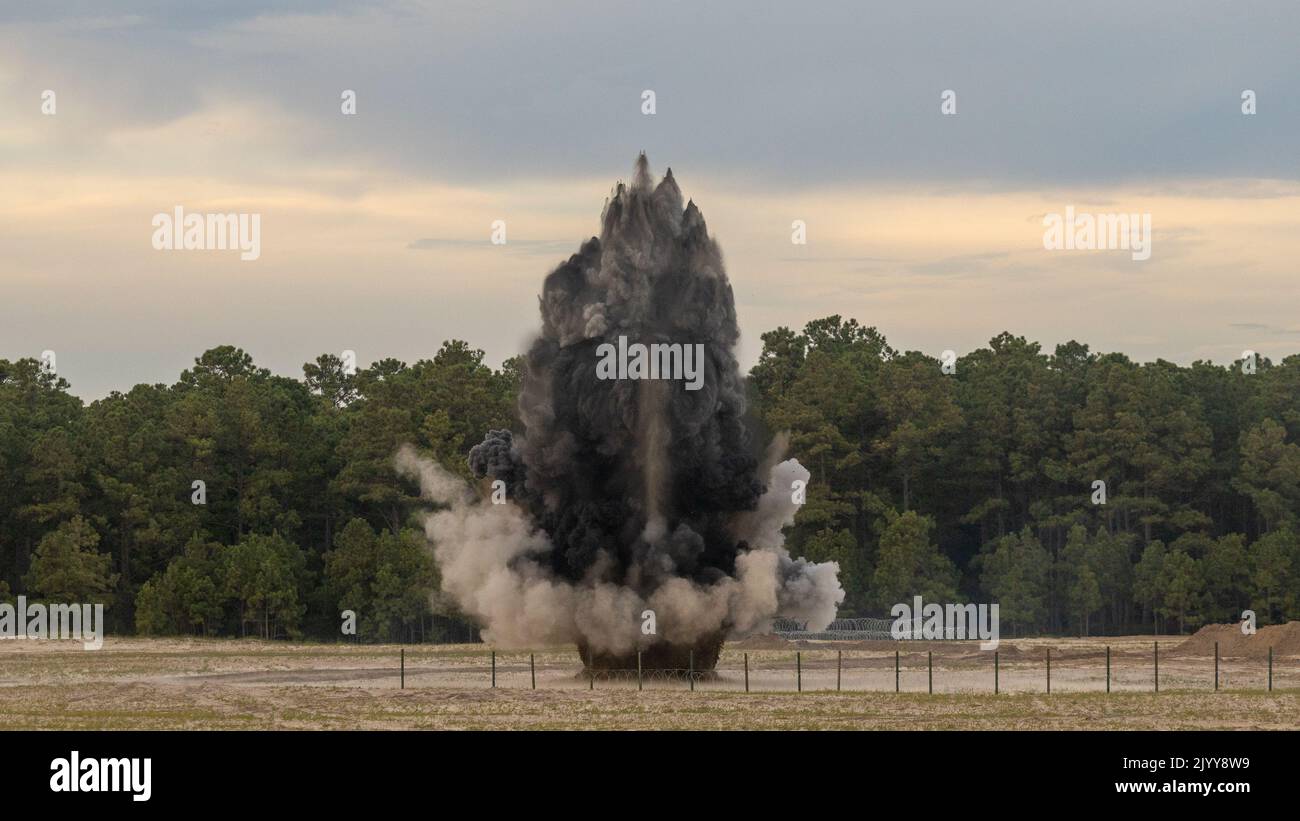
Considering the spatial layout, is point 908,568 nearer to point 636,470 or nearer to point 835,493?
point 835,493

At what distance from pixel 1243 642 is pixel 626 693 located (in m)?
46.7

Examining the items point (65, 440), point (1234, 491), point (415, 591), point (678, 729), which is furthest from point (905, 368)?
point (678, 729)

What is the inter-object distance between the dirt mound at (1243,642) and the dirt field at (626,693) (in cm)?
38

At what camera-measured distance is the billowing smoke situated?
77812mm

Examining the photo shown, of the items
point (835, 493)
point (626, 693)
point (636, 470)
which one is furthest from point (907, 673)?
point (835, 493)

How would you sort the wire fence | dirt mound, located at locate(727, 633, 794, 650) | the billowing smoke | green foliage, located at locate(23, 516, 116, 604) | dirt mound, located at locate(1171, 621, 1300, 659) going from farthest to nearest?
1. green foliage, located at locate(23, 516, 116, 604)
2. dirt mound, located at locate(727, 633, 794, 650)
3. dirt mound, located at locate(1171, 621, 1300, 659)
4. the wire fence
5. the billowing smoke

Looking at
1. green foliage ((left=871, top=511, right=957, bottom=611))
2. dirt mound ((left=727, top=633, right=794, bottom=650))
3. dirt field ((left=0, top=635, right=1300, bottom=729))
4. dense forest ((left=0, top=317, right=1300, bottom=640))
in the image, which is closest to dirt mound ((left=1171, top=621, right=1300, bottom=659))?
dirt field ((left=0, top=635, right=1300, bottom=729))

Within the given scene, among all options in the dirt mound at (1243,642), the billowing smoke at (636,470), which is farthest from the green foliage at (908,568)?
the billowing smoke at (636,470)

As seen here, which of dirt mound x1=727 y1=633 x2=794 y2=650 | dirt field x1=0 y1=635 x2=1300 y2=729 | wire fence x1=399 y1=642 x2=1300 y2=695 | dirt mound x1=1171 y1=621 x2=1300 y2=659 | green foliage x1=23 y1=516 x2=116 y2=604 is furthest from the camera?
green foliage x1=23 y1=516 x2=116 y2=604

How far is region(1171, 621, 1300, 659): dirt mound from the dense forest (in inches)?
753

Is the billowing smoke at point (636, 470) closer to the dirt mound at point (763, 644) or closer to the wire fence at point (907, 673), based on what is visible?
the wire fence at point (907, 673)

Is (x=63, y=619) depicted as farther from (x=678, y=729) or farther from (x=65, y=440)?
(x=678, y=729)

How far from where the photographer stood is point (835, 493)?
488 feet

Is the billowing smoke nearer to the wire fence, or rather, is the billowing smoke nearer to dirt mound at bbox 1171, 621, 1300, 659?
the wire fence
